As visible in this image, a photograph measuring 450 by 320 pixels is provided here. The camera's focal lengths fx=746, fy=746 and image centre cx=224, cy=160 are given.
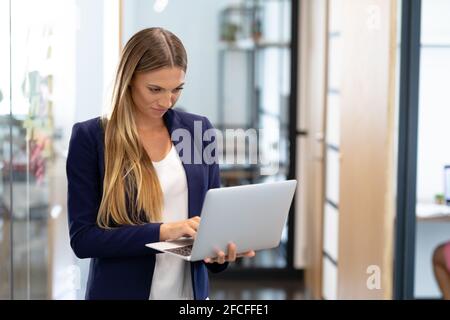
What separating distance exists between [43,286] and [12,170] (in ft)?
1.67

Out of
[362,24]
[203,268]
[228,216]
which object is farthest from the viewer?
[362,24]

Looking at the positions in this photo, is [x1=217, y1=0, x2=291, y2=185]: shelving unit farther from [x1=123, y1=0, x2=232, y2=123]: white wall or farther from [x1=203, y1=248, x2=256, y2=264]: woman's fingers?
[x1=203, y1=248, x2=256, y2=264]: woman's fingers

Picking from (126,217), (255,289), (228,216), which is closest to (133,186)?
(126,217)

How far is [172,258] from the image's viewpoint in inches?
69.9

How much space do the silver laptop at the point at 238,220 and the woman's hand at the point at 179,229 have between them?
2 centimetres

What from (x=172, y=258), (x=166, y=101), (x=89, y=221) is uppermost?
(x=166, y=101)

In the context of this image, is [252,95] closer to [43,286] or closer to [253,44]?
[253,44]

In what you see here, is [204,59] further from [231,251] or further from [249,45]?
[231,251]

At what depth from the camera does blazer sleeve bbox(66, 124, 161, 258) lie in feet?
5.48

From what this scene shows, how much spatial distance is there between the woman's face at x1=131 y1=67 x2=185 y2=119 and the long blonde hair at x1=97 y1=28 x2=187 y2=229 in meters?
0.02

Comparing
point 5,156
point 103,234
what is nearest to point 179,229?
point 103,234

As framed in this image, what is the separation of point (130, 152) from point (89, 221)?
186 mm
